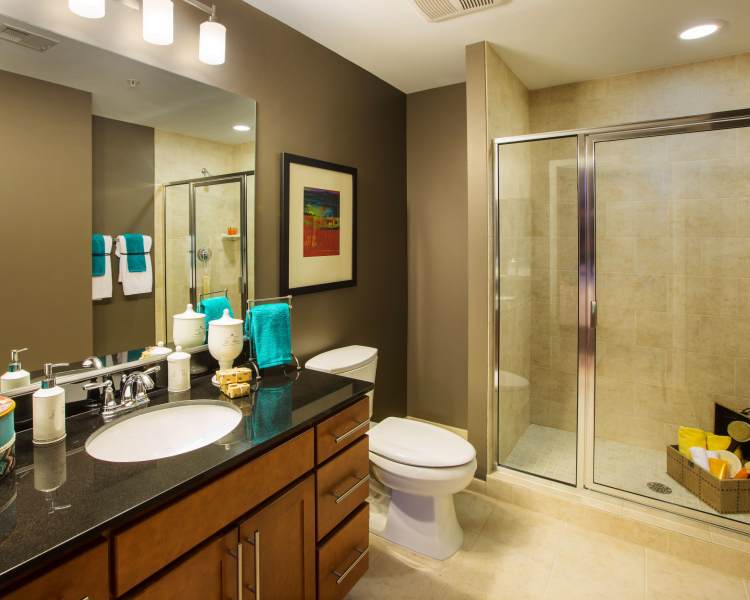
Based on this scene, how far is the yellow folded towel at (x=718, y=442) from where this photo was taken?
2.45 meters

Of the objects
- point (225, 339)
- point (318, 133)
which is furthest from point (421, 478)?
point (318, 133)

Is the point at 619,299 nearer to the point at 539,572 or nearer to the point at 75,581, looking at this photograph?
the point at 539,572

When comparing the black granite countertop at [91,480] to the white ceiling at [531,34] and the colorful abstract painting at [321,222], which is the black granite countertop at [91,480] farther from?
the white ceiling at [531,34]

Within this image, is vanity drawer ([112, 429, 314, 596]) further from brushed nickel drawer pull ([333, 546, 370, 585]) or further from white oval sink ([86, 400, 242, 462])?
brushed nickel drawer pull ([333, 546, 370, 585])

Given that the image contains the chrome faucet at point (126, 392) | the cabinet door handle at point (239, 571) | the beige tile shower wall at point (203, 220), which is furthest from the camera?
the beige tile shower wall at point (203, 220)

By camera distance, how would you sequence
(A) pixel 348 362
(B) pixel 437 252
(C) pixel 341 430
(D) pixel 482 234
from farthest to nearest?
1. (B) pixel 437 252
2. (D) pixel 482 234
3. (A) pixel 348 362
4. (C) pixel 341 430

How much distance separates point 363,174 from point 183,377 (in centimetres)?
167

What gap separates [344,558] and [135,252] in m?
1.30

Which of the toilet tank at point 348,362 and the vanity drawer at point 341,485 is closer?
the vanity drawer at point 341,485

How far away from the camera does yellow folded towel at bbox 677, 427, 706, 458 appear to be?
8.28ft

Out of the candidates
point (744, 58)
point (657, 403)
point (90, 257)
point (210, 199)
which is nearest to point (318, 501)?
point (90, 257)

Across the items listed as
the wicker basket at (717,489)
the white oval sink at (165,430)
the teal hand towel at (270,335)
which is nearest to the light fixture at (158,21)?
the teal hand towel at (270,335)

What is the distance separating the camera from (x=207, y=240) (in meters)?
1.88

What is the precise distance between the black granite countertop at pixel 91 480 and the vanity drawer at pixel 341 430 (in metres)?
0.05
